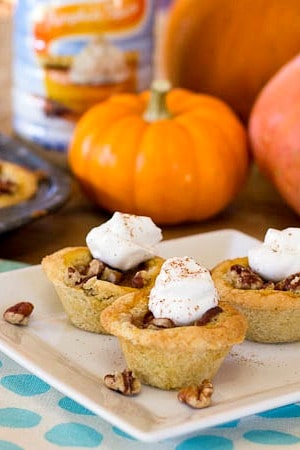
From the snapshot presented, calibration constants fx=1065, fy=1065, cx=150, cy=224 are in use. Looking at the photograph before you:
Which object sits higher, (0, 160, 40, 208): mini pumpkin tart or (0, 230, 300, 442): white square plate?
(0, 230, 300, 442): white square plate

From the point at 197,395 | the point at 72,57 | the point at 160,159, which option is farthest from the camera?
the point at 72,57

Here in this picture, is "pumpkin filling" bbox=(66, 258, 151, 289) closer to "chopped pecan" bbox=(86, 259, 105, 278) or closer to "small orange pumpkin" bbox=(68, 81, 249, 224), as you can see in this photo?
"chopped pecan" bbox=(86, 259, 105, 278)

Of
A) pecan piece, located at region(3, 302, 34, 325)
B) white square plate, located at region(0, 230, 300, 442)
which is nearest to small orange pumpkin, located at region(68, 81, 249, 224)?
white square plate, located at region(0, 230, 300, 442)

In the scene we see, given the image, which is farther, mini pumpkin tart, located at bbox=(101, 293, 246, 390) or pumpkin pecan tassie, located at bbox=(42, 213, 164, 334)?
pumpkin pecan tassie, located at bbox=(42, 213, 164, 334)

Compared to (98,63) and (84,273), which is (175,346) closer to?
(84,273)

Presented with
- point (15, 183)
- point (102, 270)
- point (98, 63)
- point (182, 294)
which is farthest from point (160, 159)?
point (182, 294)

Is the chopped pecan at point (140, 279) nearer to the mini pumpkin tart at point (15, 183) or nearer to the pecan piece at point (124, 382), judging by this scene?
the pecan piece at point (124, 382)

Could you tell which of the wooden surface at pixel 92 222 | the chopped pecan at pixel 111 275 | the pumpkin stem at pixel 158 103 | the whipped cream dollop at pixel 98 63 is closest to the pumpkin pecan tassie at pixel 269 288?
the chopped pecan at pixel 111 275

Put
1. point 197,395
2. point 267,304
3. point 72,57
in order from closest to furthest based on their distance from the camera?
point 197,395
point 267,304
point 72,57
